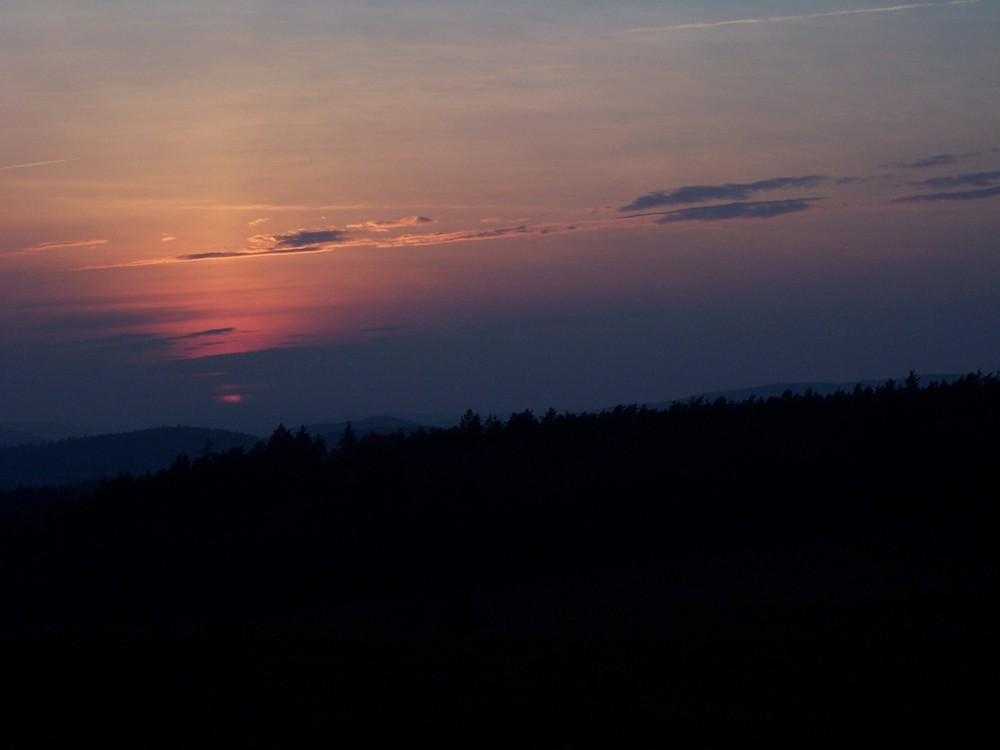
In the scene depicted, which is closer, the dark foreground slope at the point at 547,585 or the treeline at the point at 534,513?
the dark foreground slope at the point at 547,585

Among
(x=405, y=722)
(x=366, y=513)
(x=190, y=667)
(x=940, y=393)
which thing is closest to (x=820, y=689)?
(x=405, y=722)

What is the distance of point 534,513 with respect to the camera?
52562 millimetres

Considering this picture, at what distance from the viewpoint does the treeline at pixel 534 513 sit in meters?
50.1

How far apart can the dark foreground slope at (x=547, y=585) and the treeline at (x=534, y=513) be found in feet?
0.53

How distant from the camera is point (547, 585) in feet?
156

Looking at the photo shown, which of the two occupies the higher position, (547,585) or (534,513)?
(534,513)

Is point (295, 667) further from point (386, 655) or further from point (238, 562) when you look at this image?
point (238, 562)

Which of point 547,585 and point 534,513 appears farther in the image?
point 534,513

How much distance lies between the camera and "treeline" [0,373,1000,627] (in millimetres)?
50094

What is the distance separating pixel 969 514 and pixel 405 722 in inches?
1398

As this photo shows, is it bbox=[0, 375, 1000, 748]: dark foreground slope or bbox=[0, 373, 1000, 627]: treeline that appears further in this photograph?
bbox=[0, 373, 1000, 627]: treeline

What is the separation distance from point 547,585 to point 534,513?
18.8ft

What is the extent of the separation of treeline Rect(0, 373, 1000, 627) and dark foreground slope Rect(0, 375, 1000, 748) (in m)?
0.16

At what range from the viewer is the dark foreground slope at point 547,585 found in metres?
19.0
